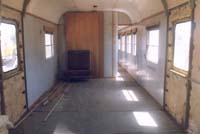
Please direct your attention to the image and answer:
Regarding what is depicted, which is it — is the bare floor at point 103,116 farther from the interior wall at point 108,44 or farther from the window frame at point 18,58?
the interior wall at point 108,44

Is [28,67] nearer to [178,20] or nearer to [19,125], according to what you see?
[19,125]

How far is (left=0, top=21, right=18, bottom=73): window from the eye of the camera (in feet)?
10.3

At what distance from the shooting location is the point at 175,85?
3.53 metres

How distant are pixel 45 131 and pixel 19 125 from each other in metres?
0.52

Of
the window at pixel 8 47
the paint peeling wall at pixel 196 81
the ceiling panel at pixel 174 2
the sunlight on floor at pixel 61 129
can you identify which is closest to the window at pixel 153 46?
the ceiling panel at pixel 174 2

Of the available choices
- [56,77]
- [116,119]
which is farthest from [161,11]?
[56,77]

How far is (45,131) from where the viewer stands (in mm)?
3213

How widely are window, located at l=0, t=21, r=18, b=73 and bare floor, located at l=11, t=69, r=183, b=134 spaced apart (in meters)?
1.01

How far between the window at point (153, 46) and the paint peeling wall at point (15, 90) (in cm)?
291

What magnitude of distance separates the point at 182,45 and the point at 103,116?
186cm

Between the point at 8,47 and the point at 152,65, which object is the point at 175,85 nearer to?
the point at 152,65

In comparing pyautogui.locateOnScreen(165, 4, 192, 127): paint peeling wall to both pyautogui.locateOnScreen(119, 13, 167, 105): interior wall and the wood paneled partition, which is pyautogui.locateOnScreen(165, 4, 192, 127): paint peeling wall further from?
the wood paneled partition

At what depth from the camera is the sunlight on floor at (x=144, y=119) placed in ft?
11.3

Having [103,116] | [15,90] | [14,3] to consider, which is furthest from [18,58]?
[103,116]
